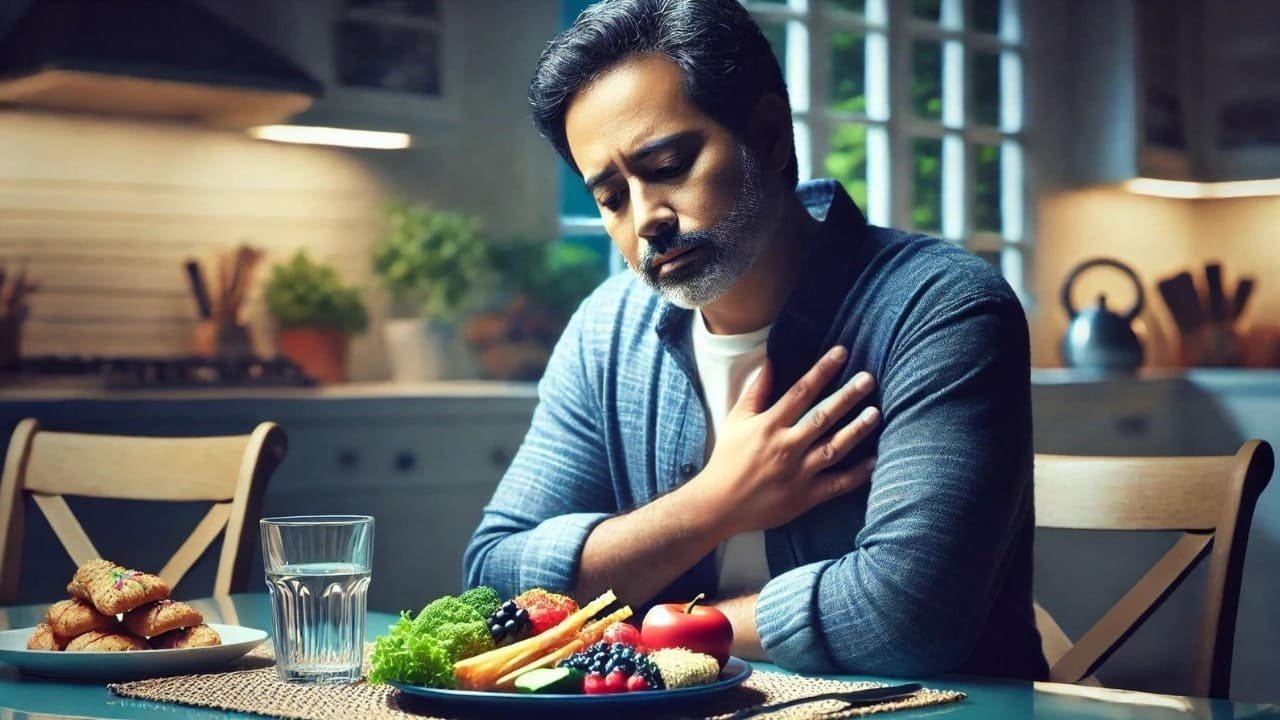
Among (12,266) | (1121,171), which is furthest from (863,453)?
(1121,171)

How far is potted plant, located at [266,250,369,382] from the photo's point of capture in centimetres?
356

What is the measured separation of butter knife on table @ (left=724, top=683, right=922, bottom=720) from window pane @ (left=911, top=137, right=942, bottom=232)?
4.08 m

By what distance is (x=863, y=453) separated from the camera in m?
1.53

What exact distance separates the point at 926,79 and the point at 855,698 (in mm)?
4327

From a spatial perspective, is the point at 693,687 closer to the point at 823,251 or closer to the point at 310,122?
the point at 823,251

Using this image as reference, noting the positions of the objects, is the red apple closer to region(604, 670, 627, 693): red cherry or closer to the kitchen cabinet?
region(604, 670, 627, 693): red cherry

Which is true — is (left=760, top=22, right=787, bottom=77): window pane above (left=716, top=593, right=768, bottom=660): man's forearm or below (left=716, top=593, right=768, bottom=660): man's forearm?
above

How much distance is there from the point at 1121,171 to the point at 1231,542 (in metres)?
4.06

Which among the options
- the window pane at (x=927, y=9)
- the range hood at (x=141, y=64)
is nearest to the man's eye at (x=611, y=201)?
the range hood at (x=141, y=64)

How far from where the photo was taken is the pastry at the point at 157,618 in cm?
122

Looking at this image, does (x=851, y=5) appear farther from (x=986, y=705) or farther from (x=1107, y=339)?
(x=986, y=705)

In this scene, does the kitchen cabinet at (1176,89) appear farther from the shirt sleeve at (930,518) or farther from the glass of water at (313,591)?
the glass of water at (313,591)

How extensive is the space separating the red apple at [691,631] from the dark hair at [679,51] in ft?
2.08

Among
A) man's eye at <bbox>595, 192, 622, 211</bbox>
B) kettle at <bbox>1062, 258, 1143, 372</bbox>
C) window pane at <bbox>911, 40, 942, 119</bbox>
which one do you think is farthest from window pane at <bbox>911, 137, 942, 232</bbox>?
man's eye at <bbox>595, 192, 622, 211</bbox>
